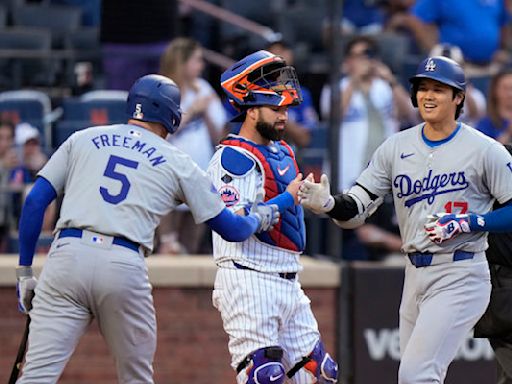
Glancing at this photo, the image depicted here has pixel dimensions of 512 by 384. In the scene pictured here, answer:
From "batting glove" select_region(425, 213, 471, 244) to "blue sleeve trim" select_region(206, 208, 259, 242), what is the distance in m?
0.81

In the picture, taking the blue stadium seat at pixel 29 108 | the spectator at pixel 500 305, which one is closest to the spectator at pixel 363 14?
the blue stadium seat at pixel 29 108

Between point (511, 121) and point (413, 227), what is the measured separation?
3416mm

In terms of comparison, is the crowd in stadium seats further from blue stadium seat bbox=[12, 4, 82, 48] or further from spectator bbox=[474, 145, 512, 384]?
spectator bbox=[474, 145, 512, 384]

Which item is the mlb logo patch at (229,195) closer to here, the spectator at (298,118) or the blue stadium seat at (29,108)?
the blue stadium seat at (29,108)

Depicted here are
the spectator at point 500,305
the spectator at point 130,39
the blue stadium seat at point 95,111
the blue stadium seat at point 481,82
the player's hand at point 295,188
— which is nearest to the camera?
the player's hand at point 295,188

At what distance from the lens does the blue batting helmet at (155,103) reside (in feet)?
18.9

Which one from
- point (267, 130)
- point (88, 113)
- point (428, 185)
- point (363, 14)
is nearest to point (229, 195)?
point (267, 130)

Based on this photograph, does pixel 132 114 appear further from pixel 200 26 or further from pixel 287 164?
pixel 200 26

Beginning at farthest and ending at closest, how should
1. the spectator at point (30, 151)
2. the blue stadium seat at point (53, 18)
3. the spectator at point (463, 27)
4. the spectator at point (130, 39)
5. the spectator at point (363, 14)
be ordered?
the spectator at point (363, 14), the spectator at point (463, 27), the blue stadium seat at point (53, 18), the spectator at point (130, 39), the spectator at point (30, 151)

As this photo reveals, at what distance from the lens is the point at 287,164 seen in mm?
6078

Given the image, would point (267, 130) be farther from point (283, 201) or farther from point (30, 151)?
point (30, 151)

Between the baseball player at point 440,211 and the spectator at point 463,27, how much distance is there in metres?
5.17

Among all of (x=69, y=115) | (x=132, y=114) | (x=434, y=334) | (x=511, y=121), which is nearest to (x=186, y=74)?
(x=69, y=115)

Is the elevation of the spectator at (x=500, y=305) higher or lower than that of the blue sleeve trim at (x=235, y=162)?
lower
